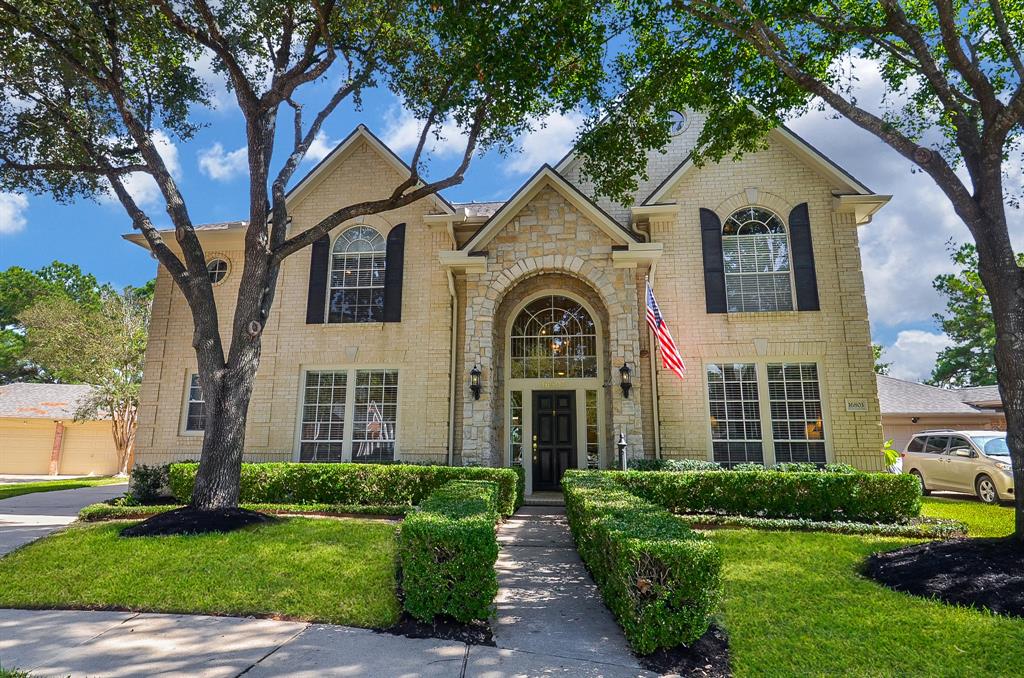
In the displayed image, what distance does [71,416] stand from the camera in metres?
27.4

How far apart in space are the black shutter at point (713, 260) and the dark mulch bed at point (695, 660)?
907cm

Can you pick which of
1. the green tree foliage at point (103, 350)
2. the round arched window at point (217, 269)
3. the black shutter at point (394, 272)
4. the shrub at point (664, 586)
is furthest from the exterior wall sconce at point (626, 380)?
the green tree foliage at point (103, 350)

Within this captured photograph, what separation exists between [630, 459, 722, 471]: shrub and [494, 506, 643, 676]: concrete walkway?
294 cm

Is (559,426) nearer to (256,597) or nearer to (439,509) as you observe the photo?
(439,509)

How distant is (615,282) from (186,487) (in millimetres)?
9661

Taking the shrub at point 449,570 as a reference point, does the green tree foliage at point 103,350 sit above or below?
above

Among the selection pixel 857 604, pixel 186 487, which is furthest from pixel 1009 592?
pixel 186 487

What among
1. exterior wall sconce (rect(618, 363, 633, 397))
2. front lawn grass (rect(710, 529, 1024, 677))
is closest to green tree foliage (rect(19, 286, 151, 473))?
exterior wall sconce (rect(618, 363, 633, 397))

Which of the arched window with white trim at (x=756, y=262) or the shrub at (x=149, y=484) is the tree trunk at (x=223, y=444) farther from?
the arched window with white trim at (x=756, y=262)

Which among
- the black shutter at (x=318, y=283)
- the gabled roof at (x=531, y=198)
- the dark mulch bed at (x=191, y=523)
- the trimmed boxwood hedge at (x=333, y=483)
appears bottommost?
the dark mulch bed at (x=191, y=523)

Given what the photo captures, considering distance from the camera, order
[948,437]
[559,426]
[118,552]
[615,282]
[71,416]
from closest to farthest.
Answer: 1. [118,552]
2. [615,282]
3. [559,426]
4. [948,437]
5. [71,416]

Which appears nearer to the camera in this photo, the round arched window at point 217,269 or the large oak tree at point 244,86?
the large oak tree at point 244,86

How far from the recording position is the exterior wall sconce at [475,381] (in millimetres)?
11234

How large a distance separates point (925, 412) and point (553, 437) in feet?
58.3
